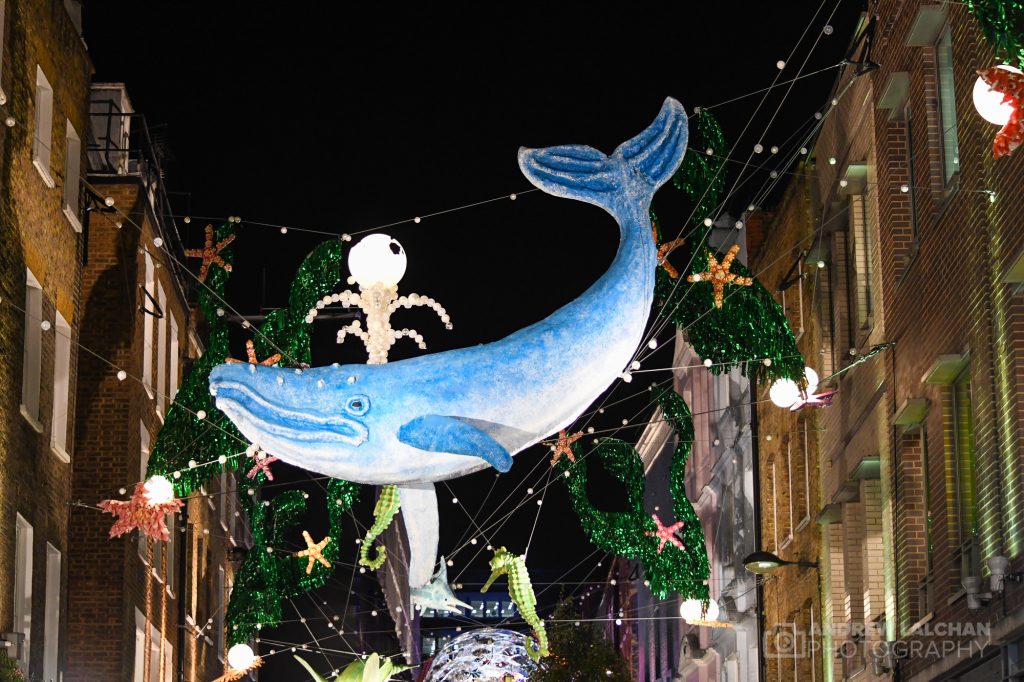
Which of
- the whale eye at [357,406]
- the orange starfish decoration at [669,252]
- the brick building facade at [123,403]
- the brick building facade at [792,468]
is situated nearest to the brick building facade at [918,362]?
the brick building facade at [792,468]

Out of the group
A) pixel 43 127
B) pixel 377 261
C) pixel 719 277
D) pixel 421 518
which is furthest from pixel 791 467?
pixel 421 518

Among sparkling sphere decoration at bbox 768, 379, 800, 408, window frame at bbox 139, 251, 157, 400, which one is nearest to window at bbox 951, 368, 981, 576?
sparkling sphere decoration at bbox 768, 379, 800, 408

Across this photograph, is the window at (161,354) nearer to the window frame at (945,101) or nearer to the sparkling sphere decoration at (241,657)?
the sparkling sphere decoration at (241,657)

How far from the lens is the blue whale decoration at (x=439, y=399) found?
1010cm

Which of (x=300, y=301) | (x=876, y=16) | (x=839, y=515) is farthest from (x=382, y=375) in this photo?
(x=839, y=515)

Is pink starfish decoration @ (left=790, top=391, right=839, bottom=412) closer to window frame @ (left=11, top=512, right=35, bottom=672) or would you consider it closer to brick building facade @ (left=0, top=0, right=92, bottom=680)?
brick building facade @ (left=0, top=0, right=92, bottom=680)

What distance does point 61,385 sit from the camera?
2347 cm

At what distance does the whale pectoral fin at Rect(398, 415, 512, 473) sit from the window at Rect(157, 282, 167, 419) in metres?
21.9

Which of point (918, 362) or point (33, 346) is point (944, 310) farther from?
point (33, 346)

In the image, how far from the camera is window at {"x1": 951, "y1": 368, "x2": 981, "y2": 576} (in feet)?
58.4

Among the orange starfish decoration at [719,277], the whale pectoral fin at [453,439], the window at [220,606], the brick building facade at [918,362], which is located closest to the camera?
the whale pectoral fin at [453,439]

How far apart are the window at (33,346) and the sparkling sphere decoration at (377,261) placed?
977 centimetres

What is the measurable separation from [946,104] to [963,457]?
12.5 ft

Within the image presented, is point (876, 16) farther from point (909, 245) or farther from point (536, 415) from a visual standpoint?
point (536, 415)
